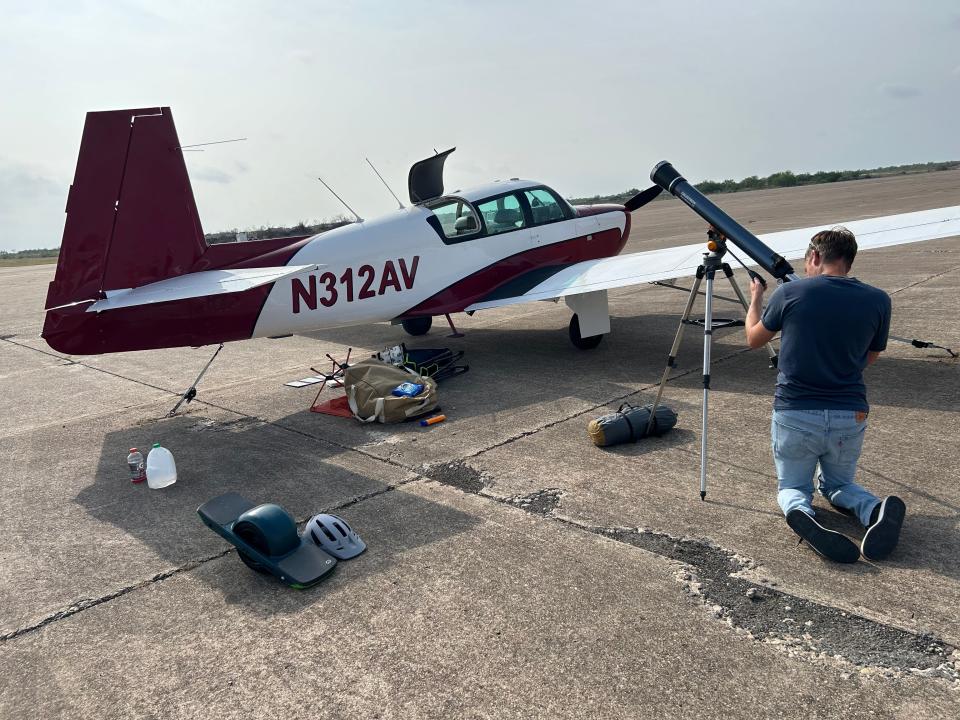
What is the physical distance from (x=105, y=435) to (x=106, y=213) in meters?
2.27

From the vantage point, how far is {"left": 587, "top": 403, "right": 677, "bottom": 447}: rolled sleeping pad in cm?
550

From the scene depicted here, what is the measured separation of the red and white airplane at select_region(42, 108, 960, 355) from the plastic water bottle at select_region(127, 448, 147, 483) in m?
1.41

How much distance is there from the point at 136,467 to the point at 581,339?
5.56 meters

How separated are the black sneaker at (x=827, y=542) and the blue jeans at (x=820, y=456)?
97 millimetres

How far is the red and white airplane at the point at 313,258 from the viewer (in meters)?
6.35

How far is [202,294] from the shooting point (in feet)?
20.0

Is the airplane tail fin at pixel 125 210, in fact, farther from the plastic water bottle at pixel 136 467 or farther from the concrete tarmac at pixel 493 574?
the plastic water bottle at pixel 136 467

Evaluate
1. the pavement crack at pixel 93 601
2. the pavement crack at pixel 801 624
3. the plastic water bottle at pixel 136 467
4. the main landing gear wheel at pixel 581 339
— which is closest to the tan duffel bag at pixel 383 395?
the plastic water bottle at pixel 136 467

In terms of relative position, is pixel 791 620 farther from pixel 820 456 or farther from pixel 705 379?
pixel 705 379

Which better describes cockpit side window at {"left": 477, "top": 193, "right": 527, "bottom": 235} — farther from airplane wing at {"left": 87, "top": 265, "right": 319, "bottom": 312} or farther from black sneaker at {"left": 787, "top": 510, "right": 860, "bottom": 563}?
black sneaker at {"left": 787, "top": 510, "right": 860, "bottom": 563}

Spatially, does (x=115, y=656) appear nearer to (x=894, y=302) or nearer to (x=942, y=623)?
(x=942, y=623)

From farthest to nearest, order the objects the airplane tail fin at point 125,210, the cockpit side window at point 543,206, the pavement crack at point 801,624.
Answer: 1. the cockpit side window at point 543,206
2. the airplane tail fin at point 125,210
3. the pavement crack at point 801,624

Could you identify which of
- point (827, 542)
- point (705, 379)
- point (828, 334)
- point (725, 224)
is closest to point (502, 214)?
point (725, 224)

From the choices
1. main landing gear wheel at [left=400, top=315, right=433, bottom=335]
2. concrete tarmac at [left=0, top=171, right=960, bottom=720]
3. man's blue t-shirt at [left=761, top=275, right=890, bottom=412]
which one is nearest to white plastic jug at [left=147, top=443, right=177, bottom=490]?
concrete tarmac at [left=0, top=171, right=960, bottom=720]
